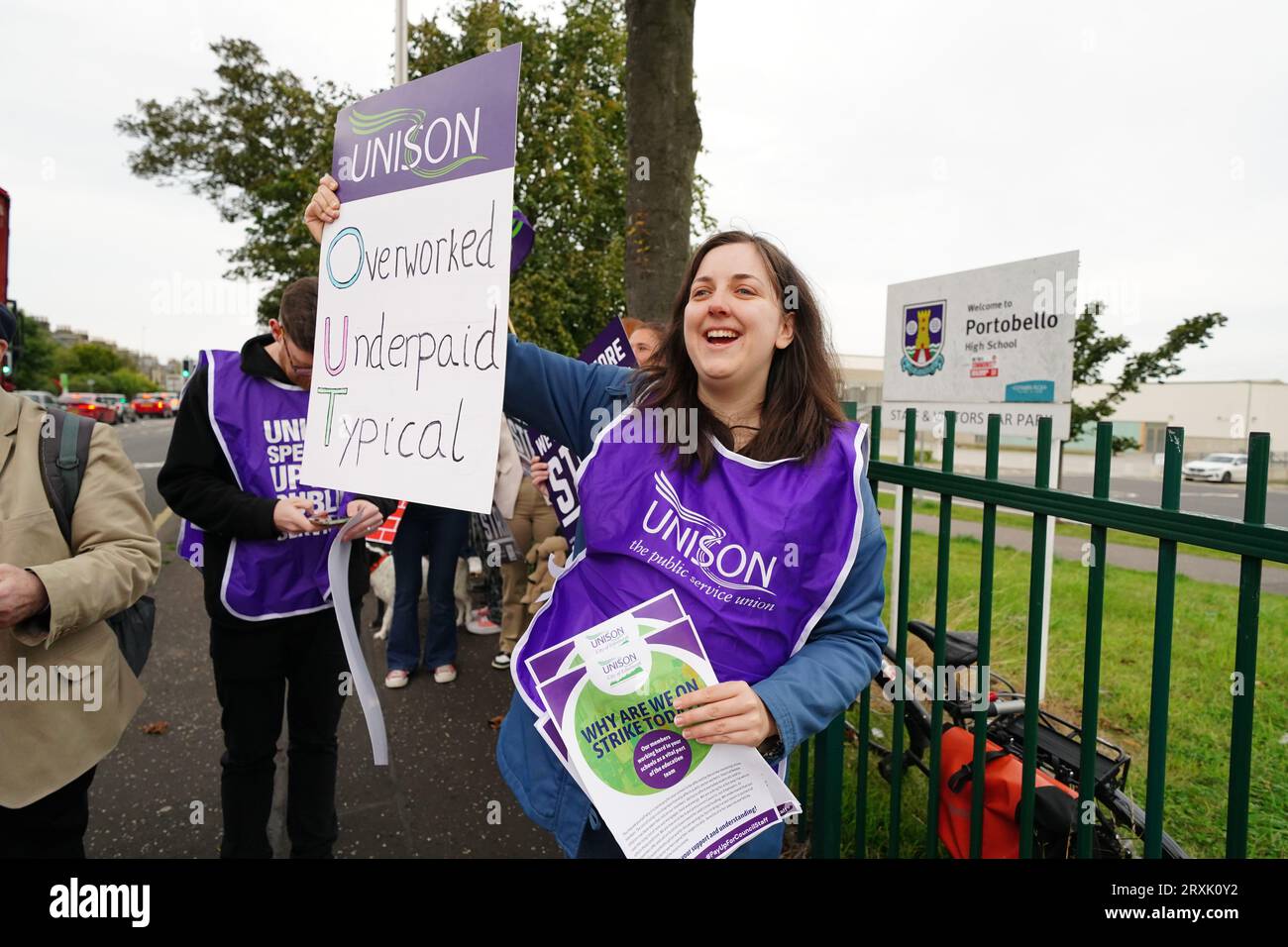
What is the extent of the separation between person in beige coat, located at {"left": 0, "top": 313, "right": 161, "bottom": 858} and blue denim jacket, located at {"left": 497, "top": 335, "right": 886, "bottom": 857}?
1103mm

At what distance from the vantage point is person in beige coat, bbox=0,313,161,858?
182cm

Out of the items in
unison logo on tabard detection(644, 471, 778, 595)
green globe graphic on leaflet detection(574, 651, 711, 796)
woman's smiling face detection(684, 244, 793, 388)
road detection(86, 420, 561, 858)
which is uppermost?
woman's smiling face detection(684, 244, 793, 388)

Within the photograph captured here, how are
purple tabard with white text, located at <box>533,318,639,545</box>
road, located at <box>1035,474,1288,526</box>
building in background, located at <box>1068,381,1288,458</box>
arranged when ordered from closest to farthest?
purple tabard with white text, located at <box>533,318,639,545</box>
road, located at <box>1035,474,1288,526</box>
building in background, located at <box>1068,381,1288,458</box>

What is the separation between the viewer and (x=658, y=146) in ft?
13.8

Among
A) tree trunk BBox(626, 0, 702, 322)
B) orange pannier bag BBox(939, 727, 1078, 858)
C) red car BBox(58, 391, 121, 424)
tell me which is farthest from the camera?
red car BBox(58, 391, 121, 424)

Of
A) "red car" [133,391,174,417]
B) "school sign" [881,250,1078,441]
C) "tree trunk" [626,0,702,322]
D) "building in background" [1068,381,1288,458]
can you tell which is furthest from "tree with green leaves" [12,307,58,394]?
"building in background" [1068,381,1288,458]

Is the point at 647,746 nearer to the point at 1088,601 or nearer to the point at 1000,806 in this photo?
the point at 1088,601

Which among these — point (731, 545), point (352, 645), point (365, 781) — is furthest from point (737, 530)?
point (365, 781)

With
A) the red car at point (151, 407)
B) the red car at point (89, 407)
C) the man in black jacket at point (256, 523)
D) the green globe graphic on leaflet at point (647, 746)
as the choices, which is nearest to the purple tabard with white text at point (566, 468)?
the man in black jacket at point (256, 523)

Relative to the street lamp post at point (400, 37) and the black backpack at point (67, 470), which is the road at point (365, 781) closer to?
the black backpack at point (67, 470)

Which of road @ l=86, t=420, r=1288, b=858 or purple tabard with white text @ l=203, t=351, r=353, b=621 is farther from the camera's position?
road @ l=86, t=420, r=1288, b=858

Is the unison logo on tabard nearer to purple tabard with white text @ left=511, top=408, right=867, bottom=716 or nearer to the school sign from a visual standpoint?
purple tabard with white text @ left=511, top=408, right=867, bottom=716

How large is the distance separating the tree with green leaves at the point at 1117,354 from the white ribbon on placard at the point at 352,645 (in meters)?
5.46

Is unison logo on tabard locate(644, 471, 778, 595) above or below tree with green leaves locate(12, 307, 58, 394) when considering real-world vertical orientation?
below
